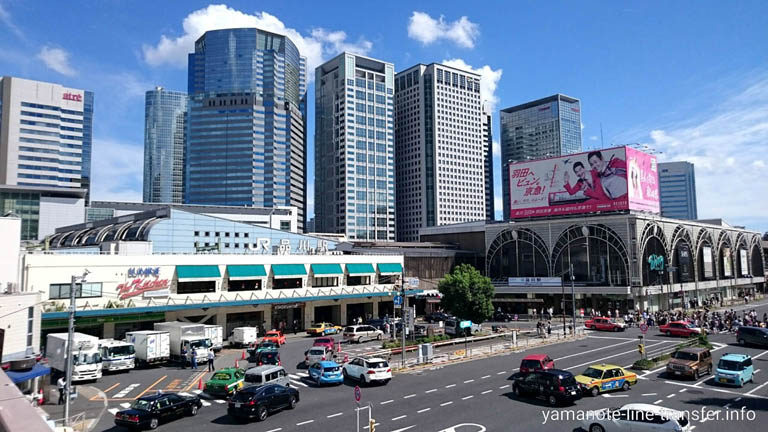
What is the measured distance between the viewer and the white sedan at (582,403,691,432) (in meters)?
18.4

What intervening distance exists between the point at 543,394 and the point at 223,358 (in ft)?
90.3

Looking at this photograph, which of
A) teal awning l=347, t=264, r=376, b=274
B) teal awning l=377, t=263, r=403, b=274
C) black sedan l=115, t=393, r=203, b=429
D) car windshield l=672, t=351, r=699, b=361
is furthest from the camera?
teal awning l=377, t=263, r=403, b=274

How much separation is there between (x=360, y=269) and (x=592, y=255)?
3570 cm

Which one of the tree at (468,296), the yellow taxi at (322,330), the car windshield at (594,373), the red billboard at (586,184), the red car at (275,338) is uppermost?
the red billboard at (586,184)

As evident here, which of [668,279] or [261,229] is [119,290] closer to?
[261,229]

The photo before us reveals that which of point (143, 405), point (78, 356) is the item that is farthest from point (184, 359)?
point (143, 405)

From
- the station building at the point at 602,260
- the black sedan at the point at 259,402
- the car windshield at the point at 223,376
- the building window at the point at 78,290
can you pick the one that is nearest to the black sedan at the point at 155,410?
the black sedan at the point at 259,402

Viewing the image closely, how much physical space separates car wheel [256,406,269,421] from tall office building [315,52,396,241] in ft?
529

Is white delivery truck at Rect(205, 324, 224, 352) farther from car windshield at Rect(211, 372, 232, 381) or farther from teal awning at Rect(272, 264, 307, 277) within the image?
teal awning at Rect(272, 264, 307, 277)

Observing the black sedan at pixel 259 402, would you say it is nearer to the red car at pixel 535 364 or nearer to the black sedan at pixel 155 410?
the black sedan at pixel 155 410

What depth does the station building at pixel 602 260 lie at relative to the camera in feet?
240

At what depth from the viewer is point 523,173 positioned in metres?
84.9

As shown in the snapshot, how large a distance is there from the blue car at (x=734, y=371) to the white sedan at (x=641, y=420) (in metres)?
12.6

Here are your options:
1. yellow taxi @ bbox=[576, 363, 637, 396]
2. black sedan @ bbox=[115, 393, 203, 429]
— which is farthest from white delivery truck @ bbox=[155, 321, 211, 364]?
yellow taxi @ bbox=[576, 363, 637, 396]
